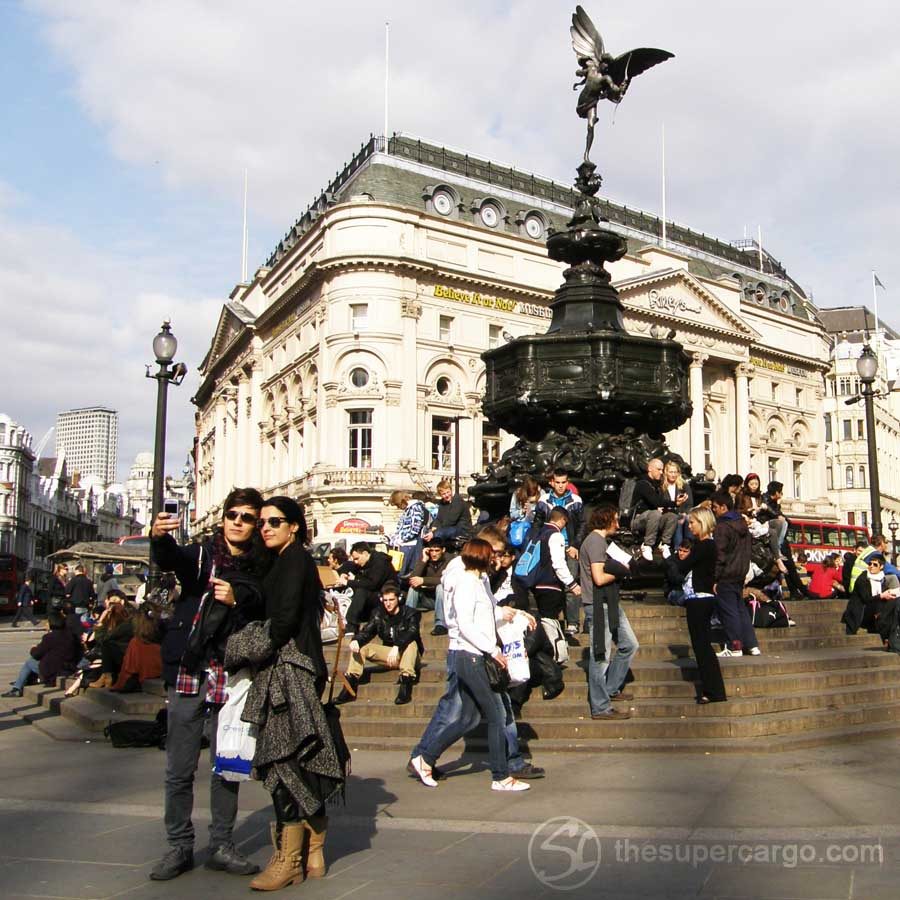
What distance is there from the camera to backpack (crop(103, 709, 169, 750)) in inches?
390

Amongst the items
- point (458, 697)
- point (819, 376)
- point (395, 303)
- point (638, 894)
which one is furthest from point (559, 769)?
point (819, 376)

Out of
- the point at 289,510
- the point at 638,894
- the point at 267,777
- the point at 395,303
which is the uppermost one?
the point at 395,303

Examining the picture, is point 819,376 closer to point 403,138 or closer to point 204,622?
point 403,138

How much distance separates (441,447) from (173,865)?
50.5 m

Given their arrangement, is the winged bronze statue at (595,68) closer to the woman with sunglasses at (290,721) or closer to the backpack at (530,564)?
the backpack at (530,564)

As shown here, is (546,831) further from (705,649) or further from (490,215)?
(490,215)

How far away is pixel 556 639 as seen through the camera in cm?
973

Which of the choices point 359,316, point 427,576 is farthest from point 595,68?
point 359,316

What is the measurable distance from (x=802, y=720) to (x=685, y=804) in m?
2.64

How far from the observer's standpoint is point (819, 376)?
263 feet

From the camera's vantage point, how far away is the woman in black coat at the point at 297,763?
5.23m

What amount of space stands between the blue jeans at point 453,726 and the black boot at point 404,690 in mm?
2342

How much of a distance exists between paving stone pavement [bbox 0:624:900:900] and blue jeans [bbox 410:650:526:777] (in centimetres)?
24

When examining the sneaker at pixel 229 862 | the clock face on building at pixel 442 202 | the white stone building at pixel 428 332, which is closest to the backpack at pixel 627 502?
the sneaker at pixel 229 862
